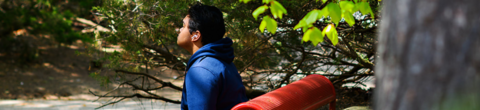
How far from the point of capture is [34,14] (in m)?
12.0

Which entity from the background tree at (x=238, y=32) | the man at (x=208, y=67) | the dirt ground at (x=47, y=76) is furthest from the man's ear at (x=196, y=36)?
the dirt ground at (x=47, y=76)

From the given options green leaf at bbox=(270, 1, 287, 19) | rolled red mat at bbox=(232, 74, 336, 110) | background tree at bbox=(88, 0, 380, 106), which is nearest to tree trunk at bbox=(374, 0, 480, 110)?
green leaf at bbox=(270, 1, 287, 19)

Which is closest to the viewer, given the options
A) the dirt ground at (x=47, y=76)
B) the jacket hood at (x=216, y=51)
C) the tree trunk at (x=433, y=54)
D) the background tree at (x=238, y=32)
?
the tree trunk at (x=433, y=54)

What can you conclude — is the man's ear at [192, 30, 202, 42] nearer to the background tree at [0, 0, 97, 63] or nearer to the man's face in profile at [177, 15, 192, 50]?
the man's face in profile at [177, 15, 192, 50]

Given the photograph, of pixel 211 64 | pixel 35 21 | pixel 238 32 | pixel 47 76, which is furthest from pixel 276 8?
pixel 47 76

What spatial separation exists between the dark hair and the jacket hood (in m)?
0.07

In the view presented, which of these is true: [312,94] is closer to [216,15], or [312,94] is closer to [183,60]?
[216,15]

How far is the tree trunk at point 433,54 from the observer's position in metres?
1.07

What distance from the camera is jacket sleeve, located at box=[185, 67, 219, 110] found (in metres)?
2.11

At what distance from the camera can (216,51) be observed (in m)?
2.38

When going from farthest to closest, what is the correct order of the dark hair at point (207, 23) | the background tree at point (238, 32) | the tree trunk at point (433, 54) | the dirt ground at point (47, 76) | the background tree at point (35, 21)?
the background tree at point (35, 21) < the dirt ground at point (47, 76) < the background tree at point (238, 32) < the dark hair at point (207, 23) < the tree trunk at point (433, 54)

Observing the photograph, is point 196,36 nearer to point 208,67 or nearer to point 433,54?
point 208,67

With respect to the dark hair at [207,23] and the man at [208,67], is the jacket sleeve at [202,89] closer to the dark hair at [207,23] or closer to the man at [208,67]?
the man at [208,67]

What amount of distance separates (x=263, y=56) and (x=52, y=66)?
11068 mm
